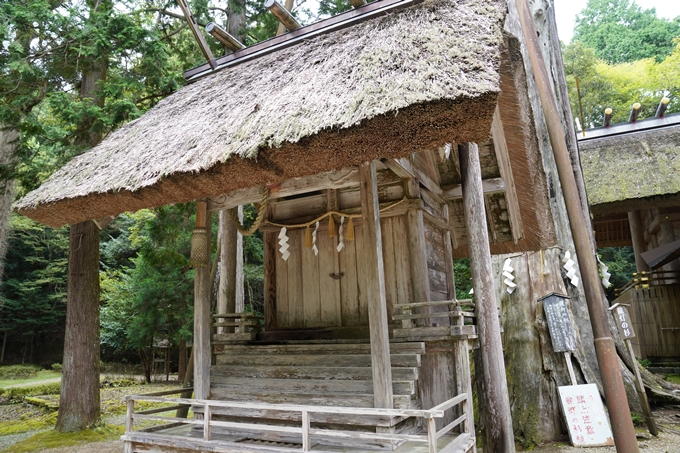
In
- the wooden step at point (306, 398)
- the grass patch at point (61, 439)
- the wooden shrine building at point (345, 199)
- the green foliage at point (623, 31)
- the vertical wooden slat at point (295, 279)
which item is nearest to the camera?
the wooden shrine building at point (345, 199)

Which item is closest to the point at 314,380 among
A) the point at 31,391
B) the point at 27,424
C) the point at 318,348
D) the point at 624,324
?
the point at 318,348

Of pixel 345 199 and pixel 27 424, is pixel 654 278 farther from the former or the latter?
pixel 27 424

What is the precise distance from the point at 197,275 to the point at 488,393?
155 inches

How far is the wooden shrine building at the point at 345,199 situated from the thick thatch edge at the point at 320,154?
0.06 feet

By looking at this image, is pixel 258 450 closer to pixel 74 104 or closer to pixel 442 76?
pixel 442 76

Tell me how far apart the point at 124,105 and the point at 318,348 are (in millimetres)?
5636

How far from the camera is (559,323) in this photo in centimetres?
771

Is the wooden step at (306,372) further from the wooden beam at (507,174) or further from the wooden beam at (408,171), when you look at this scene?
the wooden beam at (507,174)

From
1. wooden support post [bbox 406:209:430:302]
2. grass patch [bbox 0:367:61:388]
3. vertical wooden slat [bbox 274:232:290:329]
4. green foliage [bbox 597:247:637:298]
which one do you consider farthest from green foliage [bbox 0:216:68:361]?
green foliage [bbox 597:247:637:298]

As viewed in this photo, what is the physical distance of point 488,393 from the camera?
4.55 metres

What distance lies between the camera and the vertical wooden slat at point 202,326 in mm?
5668

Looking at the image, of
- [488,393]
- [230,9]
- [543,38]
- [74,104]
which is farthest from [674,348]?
[74,104]

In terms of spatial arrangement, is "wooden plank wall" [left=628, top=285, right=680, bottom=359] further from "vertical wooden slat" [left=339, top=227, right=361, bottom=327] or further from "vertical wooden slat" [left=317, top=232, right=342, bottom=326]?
"vertical wooden slat" [left=317, top=232, right=342, bottom=326]

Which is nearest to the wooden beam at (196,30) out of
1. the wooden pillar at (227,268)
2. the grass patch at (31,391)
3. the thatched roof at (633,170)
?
the wooden pillar at (227,268)
